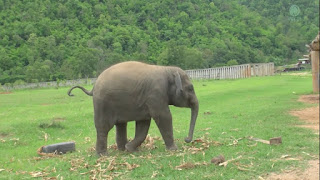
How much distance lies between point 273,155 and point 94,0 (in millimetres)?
87729

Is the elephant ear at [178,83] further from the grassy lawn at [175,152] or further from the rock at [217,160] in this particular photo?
the rock at [217,160]

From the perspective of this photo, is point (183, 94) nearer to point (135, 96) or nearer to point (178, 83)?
point (178, 83)

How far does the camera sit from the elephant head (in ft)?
25.7

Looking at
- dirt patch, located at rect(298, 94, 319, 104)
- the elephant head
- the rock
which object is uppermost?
the elephant head

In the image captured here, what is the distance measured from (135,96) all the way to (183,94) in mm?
994

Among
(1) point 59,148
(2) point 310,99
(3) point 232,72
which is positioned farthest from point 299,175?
(3) point 232,72

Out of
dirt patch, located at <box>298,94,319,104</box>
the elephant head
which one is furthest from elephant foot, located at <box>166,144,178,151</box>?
dirt patch, located at <box>298,94,319,104</box>

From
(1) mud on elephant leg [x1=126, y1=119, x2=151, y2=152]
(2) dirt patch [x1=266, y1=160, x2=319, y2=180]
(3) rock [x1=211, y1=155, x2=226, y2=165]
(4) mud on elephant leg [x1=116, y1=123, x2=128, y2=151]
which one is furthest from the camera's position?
(4) mud on elephant leg [x1=116, y1=123, x2=128, y2=151]

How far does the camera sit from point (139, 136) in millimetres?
8062

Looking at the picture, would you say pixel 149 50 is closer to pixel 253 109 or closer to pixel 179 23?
pixel 179 23

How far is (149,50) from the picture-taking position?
237 feet

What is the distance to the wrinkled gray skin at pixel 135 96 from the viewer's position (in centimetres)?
761

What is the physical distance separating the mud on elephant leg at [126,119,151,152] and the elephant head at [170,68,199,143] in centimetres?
71

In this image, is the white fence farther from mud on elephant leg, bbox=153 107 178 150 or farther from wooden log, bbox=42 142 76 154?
mud on elephant leg, bbox=153 107 178 150
